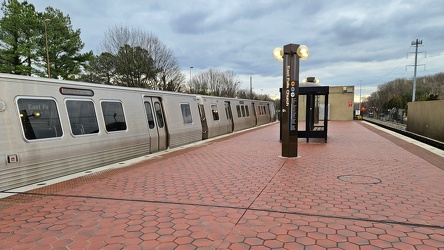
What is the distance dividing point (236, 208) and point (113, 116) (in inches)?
206

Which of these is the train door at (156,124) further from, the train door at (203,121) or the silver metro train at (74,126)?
the train door at (203,121)

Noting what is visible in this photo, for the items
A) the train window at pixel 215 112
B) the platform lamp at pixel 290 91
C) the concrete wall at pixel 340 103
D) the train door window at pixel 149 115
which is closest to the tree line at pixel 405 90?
the concrete wall at pixel 340 103

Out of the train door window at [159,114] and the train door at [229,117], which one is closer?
the train door window at [159,114]

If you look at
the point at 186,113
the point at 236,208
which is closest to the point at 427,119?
the point at 186,113

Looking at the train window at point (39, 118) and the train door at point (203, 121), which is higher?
the train window at point (39, 118)

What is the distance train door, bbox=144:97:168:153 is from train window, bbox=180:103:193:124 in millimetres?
1556

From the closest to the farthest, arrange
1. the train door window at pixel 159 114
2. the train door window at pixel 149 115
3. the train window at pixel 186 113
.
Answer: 1. the train door window at pixel 149 115
2. the train door window at pixel 159 114
3. the train window at pixel 186 113

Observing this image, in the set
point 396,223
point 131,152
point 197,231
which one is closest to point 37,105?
point 131,152

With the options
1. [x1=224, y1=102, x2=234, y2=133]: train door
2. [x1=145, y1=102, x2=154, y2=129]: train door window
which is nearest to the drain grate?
[x1=145, y1=102, x2=154, y2=129]: train door window

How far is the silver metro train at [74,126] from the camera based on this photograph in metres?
5.23

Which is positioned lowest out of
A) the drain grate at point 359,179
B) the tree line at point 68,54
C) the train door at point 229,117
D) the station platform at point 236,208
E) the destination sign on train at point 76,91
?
the drain grate at point 359,179

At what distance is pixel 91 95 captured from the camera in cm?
717

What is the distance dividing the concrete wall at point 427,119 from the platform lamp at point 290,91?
957cm

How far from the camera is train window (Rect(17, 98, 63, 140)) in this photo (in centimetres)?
545
